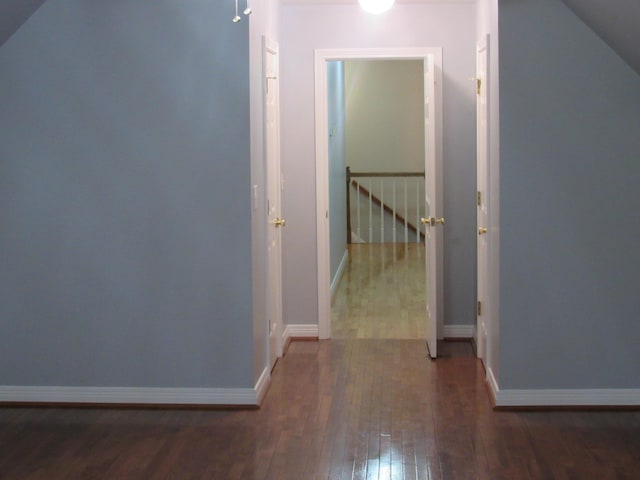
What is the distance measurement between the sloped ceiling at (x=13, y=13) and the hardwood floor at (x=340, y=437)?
6.49 ft

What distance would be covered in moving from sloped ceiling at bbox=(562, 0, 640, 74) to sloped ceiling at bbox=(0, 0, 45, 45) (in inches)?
106

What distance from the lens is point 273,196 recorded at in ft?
18.1

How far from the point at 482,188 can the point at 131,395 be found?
7.87 feet

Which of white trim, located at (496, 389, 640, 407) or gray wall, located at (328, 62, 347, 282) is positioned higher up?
gray wall, located at (328, 62, 347, 282)

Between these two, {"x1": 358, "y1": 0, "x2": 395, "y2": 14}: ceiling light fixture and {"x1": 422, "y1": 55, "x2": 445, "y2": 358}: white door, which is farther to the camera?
{"x1": 422, "y1": 55, "x2": 445, "y2": 358}: white door

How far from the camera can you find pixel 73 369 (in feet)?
15.2

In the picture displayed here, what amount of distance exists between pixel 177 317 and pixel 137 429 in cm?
64

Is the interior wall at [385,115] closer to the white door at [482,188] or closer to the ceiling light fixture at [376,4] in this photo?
the white door at [482,188]

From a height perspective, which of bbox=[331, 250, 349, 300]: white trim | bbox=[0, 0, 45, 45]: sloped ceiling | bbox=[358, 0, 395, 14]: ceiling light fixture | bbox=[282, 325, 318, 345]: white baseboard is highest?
bbox=[358, 0, 395, 14]: ceiling light fixture

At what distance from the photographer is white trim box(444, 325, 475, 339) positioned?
617 cm

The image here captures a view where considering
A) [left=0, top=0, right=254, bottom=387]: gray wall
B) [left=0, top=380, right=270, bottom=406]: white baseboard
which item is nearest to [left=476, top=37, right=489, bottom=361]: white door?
[left=0, top=0, right=254, bottom=387]: gray wall

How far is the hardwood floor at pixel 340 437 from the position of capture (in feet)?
12.0

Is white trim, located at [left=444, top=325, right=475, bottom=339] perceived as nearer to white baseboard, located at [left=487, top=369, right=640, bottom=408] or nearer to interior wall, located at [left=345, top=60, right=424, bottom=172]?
white baseboard, located at [left=487, top=369, right=640, bottom=408]

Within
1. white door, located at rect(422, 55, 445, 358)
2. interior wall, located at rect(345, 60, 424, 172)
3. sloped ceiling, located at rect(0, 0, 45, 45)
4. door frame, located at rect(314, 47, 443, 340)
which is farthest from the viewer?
interior wall, located at rect(345, 60, 424, 172)
